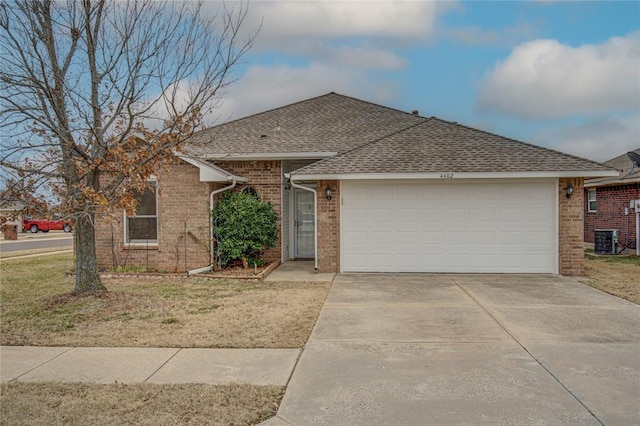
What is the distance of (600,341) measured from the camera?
20.7 feet

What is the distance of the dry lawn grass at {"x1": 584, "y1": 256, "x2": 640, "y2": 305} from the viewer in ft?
32.8

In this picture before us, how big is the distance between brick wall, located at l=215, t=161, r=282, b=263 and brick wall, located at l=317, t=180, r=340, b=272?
82.1 inches

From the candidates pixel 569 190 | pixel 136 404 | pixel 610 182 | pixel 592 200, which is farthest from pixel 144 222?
pixel 592 200

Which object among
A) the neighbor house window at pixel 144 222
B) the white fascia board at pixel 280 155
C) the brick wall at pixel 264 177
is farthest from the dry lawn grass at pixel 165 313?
the white fascia board at pixel 280 155

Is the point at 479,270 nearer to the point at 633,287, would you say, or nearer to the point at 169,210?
the point at 633,287

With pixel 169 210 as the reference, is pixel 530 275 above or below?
below

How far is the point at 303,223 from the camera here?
15.6 meters

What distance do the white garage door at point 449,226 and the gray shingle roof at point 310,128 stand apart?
8.04ft

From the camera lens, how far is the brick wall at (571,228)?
1202 cm

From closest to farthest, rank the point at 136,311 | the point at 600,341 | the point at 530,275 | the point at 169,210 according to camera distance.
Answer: the point at 600,341, the point at 136,311, the point at 530,275, the point at 169,210

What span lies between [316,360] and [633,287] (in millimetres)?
8313

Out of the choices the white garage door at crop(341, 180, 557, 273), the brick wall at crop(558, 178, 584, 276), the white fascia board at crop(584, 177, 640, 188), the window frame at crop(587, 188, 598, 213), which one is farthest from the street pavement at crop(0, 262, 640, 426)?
the window frame at crop(587, 188, 598, 213)

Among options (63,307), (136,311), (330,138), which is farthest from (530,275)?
(63,307)

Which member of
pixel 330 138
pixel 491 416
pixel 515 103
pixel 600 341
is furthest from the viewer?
pixel 515 103
